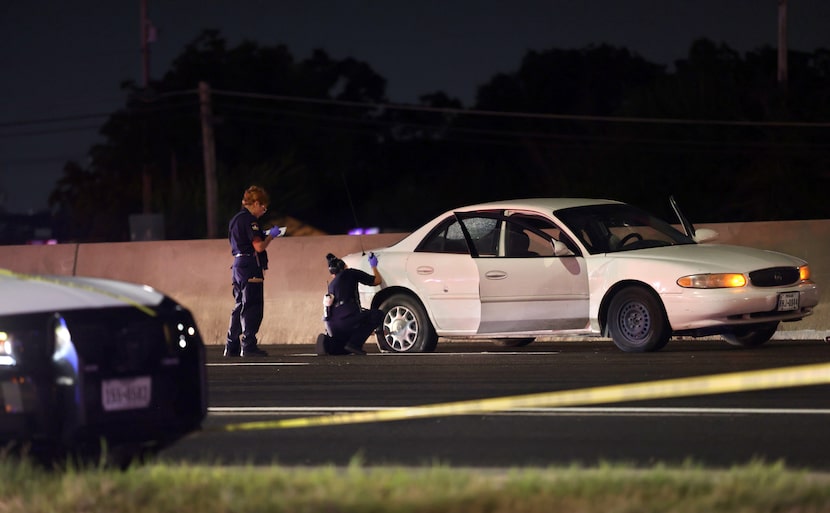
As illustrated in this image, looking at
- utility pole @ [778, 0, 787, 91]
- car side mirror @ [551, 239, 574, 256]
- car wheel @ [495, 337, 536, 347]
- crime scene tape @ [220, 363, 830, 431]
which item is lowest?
crime scene tape @ [220, 363, 830, 431]

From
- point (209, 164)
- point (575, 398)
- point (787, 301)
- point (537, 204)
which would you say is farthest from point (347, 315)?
point (209, 164)

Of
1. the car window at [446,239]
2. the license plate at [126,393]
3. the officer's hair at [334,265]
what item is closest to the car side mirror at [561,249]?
the car window at [446,239]

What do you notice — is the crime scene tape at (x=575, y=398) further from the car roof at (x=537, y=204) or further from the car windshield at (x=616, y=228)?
the car roof at (x=537, y=204)

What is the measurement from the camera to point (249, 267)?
50.6ft

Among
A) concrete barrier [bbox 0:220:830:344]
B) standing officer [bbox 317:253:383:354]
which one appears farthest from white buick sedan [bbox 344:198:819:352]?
concrete barrier [bbox 0:220:830:344]

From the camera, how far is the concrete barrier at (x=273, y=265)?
15.9m

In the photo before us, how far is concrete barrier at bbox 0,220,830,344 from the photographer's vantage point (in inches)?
625

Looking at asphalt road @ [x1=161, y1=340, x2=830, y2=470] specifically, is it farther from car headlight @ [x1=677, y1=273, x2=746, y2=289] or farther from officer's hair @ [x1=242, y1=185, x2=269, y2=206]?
officer's hair @ [x1=242, y1=185, x2=269, y2=206]

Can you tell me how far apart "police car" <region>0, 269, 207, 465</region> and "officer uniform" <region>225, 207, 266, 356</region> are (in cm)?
797

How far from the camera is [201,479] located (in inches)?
263

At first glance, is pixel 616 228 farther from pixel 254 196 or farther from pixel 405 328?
pixel 254 196

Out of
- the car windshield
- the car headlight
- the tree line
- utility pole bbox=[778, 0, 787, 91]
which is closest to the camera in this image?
the car headlight

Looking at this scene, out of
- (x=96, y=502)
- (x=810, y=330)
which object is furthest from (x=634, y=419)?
(x=810, y=330)

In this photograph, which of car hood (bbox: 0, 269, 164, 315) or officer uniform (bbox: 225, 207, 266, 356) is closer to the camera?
car hood (bbox: 0, 269, 164, 315)
